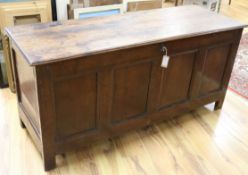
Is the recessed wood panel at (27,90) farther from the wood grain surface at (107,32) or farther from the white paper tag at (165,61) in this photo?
the white paper tag at (165,61)

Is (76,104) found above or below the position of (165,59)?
below

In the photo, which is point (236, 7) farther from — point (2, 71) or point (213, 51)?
point (2, 71)

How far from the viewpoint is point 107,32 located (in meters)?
1.81

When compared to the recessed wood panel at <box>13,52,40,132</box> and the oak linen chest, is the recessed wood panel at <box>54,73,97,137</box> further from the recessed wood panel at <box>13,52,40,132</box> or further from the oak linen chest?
the recessed wood panel at <box>13,52,40,132</box>

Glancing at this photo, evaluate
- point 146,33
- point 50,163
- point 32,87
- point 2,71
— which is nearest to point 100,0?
point 146,33

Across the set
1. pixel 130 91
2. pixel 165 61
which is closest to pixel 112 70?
pixel 130 91

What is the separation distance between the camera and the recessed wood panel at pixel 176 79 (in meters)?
1.94

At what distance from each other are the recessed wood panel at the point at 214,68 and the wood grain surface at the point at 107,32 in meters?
0.18

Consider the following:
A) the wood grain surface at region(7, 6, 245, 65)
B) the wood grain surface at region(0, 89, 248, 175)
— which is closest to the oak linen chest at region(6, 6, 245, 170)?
the wood grain surface at region(7, 6, 245, 65)

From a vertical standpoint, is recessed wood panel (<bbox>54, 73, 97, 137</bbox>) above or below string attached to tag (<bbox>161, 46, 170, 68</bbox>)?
below

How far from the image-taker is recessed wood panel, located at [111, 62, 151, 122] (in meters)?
1.77

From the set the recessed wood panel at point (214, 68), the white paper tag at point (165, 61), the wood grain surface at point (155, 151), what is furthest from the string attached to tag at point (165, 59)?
the wood grain surface at point (155, 151)

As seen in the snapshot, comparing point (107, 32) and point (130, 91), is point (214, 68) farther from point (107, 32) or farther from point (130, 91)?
point (107, 32)

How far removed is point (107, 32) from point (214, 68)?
878mm
